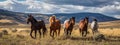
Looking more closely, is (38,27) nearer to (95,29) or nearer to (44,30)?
(44,30)

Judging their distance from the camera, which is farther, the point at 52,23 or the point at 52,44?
the point at 52,23

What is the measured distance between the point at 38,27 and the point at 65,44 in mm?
7415

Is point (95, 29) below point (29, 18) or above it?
below

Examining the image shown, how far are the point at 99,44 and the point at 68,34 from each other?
7.09m

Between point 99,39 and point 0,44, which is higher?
point 0,44

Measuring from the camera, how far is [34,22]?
27328mm

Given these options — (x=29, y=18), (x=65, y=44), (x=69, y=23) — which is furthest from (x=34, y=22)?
(x=65, y=44)

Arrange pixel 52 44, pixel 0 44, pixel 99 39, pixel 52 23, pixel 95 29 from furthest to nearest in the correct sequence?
1. pixel 95 29
2. pixel 52 23
3. pixel 99 39
4. pixel 52 44
5. pixel 0 44

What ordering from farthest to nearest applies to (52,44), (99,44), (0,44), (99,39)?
(99,39)
(99,44)
(52,44)
(0,44)

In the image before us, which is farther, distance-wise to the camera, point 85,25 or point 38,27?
point 85,25

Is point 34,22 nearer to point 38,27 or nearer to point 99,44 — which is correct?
point 38,27

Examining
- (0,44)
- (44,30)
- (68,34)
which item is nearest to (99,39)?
(68,34)

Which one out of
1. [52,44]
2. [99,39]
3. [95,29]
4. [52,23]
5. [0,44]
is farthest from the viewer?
[95,29]

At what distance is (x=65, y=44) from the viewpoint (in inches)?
815
